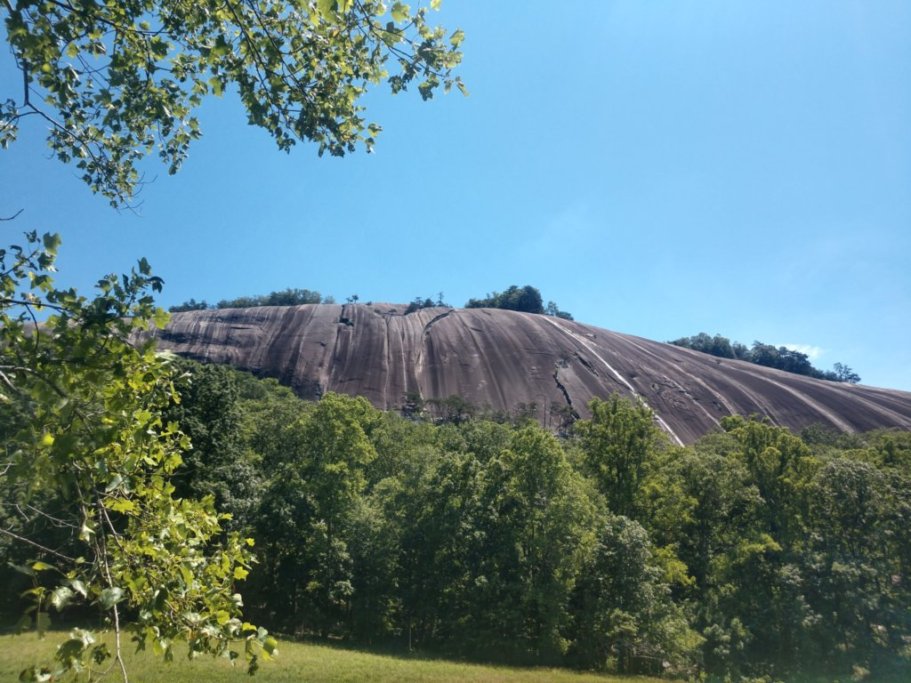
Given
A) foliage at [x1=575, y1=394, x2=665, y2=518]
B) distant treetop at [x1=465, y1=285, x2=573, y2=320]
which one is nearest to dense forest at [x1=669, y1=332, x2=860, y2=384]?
distant treetop at [x1=465, y1=285, x2=573, y2=320]

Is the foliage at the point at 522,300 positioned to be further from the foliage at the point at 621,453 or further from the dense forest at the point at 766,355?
the foliage at the point at 621,453

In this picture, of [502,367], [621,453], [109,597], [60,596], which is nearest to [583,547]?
[621,453]

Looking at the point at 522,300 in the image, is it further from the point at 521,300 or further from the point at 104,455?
the point at 104,455

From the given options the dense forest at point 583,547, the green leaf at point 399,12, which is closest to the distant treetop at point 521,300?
the dense forest at point 583,547

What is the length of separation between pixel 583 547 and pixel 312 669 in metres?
12.7

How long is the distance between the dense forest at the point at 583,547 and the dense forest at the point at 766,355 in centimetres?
7890

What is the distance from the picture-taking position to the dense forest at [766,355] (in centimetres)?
10500

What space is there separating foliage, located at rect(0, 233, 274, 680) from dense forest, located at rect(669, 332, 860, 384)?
108 m

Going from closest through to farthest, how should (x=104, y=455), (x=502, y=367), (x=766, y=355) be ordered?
(x=104, y=455) → (x=502, y=367) → (x=766, y=355)

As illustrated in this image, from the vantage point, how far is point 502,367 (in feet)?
214

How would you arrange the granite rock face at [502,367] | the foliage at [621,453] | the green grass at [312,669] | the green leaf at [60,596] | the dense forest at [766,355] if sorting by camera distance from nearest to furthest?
the green leaf at [60,596] → the green grass at [312,669] → the foliage at [621,453] → the granite rock face at [502,367] → the dense forest at [766,355]

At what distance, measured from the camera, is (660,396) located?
61.5 meters

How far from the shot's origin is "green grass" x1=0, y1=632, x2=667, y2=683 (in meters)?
17.0

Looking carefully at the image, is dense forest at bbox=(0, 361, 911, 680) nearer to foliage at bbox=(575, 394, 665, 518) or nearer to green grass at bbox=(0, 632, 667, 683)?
foliage at bbox=(575, 394, 665, 518)
